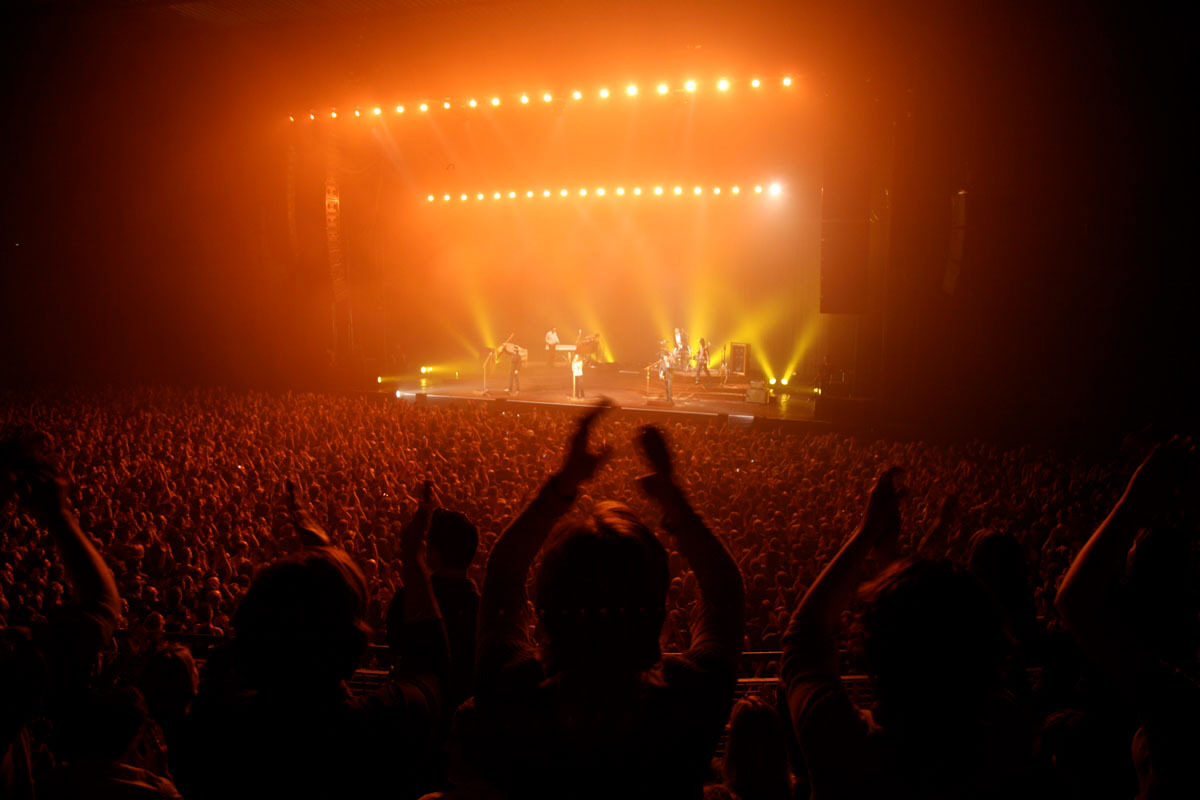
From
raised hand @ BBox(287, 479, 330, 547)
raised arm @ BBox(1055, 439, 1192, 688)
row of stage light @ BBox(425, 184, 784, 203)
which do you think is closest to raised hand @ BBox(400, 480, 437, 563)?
raised hand @ BBox(287, 479, 330, 547)

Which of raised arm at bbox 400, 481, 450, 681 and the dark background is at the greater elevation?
the dark background

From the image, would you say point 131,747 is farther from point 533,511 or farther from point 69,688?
point 533,511

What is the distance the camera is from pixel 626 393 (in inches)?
794

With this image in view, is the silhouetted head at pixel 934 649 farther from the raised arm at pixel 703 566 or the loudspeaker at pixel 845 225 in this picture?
the loudspeaker at pixel 845 225

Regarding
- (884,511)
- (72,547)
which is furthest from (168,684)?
(884,511)

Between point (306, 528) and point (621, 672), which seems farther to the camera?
point (306, 528)

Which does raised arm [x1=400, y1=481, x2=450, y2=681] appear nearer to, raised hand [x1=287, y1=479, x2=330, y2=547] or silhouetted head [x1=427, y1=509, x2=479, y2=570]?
raised hand [x1=287, y1=479, x2=330, y2=547]

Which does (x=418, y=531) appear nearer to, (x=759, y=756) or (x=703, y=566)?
(x=703, y=566)

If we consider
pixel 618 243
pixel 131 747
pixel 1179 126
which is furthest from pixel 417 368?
pixel 131 747

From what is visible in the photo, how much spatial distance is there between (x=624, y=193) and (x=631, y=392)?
20.5 ft

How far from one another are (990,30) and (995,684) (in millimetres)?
14707

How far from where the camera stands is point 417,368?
24.3m

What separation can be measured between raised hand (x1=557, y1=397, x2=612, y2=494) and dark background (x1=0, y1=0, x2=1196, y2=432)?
1250cm

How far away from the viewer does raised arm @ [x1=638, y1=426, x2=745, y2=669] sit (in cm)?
153
